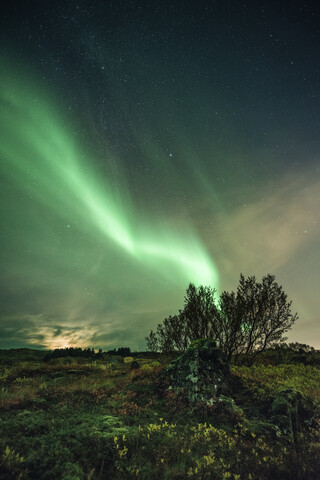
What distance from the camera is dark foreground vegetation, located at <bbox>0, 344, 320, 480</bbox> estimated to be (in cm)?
631

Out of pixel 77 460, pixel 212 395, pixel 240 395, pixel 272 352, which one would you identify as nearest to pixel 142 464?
pixel 77 460

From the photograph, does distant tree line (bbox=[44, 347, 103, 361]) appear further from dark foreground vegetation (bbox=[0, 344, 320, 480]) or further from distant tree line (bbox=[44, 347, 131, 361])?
dark foreground vegetation (bbox=[0, 344, 320, 480])

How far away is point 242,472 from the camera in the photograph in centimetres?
666

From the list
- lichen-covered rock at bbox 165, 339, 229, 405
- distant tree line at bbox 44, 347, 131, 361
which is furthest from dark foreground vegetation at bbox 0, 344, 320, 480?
distant tree line at bbox 44, 347, 131, 361

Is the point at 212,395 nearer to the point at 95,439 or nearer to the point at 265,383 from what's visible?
the point at 265,383

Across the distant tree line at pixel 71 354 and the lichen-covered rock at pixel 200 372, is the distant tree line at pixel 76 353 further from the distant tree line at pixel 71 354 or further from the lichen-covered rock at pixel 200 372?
the lichen-covered rock at pixel 200 372

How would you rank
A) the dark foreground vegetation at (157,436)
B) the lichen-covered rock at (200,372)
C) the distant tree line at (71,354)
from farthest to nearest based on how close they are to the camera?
the distant tree line at (71,354)
the lichen-covered rock at (200,372)
the dark foreground vegetation at (157,436)

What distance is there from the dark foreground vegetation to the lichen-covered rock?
628mm

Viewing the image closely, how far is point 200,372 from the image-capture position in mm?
14773

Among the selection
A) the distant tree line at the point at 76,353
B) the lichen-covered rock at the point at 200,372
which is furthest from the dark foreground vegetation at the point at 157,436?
the distant tree line at the point at 76,353

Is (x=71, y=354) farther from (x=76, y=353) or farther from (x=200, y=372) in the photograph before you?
(x=200, y=372)

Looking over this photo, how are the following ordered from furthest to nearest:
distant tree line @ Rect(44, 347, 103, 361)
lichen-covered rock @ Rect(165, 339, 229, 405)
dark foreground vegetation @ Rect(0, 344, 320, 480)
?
distant tree line @ Rect(44, 347, 103, 361), lichen-covered rock @ Rect(165, 339, 229, 405), dark foreground vegetation @ Rect(0, 344, 320, 480)

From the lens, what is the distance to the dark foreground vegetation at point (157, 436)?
6.31 m

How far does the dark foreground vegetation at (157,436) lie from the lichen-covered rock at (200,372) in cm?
63
